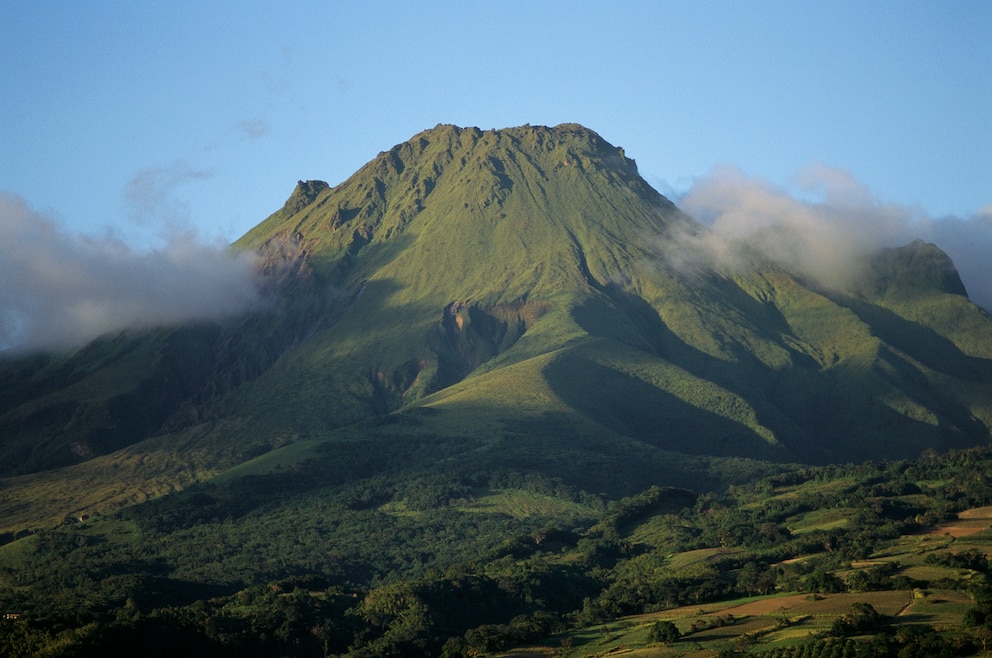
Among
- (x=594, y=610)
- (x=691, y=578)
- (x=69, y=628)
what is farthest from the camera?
(x=691, y=578)

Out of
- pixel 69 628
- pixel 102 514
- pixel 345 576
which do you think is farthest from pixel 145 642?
pixel 102 514

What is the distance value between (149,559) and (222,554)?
7677 mm

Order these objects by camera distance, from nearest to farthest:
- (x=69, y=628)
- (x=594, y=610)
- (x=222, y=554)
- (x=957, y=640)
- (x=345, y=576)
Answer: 1. (x=957, y=640)
2. (x=69, y=628)
3. (x=594, y=610)
4. (x=345, y=576)
5. (x=222, y=554)

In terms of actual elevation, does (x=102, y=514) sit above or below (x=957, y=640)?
above

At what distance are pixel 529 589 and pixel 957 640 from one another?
46012mm

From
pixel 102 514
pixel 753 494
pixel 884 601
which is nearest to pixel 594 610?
pixel 884 601

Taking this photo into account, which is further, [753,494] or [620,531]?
A: [753,494]

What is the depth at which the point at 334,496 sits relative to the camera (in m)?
182

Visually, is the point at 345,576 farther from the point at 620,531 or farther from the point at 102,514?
the point at 102,514

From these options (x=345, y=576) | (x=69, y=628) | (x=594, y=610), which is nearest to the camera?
(x=69, y=628)

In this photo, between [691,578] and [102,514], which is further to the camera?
[102,514]

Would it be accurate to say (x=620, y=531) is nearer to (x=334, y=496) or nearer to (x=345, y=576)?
(x=345, y=576)

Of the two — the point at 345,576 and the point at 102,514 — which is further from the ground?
the point at 102,514

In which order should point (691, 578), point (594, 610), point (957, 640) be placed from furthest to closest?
point (691, 578), point (594, 610), point (957, 640)
